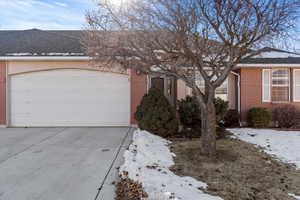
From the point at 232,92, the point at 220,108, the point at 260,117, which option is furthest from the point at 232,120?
the point at 220,108

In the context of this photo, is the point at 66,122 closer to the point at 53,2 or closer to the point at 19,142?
the point at 19,142

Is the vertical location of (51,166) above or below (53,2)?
below

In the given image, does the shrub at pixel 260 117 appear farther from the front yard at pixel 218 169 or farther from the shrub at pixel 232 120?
the front yard at pixel 218 169

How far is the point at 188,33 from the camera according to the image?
4.22 meters

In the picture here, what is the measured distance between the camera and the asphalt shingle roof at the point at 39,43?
29.2 ft

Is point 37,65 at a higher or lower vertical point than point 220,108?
higher

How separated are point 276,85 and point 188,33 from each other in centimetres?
725

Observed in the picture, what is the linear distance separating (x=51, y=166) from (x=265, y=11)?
18.4 feet

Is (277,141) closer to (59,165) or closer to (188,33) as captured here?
(188,33)

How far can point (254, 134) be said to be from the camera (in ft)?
24.3

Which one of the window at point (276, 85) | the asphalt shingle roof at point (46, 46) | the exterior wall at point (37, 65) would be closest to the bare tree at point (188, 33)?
the asphalt shingle roof at point (46, 46)

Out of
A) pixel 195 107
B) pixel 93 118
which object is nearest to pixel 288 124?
pixel 195 107

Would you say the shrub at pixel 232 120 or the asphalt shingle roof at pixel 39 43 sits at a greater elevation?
the asphalt shingle roof at pixel 39 43

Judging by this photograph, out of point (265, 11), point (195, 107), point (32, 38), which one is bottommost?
point (195, 107)
